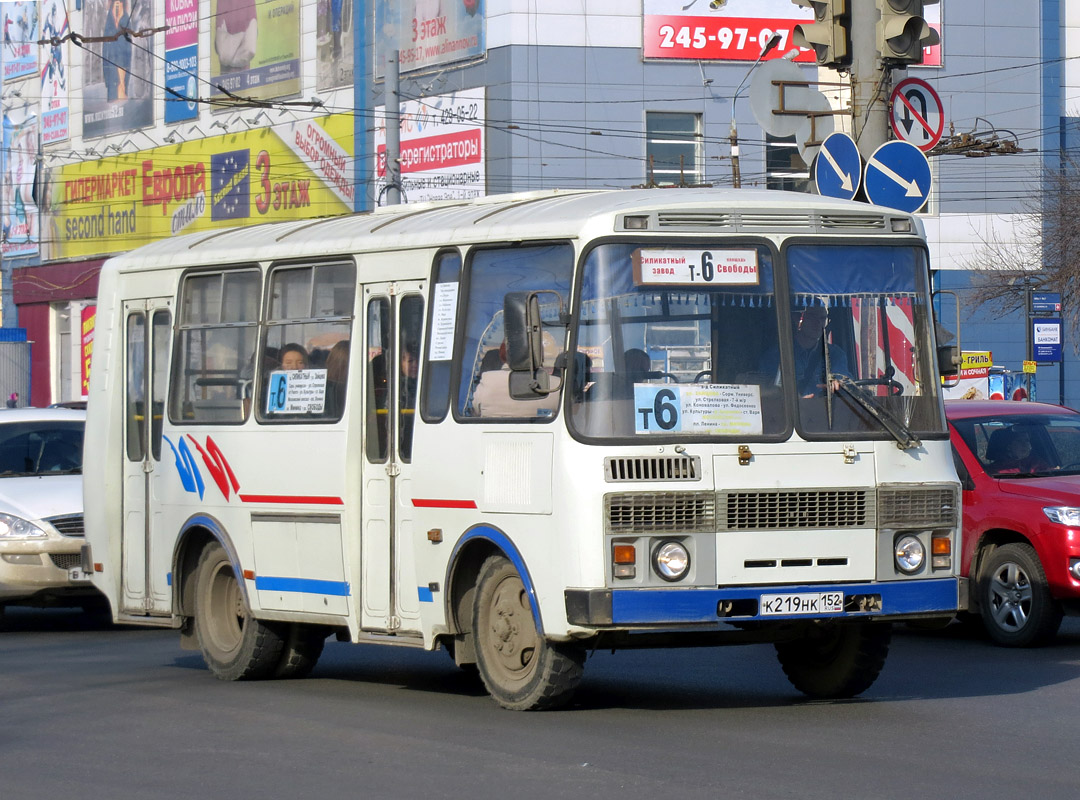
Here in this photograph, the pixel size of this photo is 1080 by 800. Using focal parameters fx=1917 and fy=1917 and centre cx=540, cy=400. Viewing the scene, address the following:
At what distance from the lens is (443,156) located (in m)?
48.5

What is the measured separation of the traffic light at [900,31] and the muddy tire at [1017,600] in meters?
3.61

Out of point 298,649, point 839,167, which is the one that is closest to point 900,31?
point 839,167

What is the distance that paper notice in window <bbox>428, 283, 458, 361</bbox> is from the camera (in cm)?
1004

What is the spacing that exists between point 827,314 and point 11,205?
211 ft

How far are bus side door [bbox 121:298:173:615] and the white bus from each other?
120cm

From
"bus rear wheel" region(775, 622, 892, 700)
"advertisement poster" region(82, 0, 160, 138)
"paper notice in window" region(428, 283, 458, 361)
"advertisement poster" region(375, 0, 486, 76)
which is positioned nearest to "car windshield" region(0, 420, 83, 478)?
"paper notice in window" region(428, 283, 458, 361)

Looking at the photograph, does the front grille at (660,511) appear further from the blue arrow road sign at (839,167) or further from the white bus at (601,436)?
the blue arrow road sign at (839,167)

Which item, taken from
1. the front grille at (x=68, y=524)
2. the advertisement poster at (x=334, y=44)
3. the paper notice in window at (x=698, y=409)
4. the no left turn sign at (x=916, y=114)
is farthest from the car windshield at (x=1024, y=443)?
the advertisement poster at (x=334, y=44)

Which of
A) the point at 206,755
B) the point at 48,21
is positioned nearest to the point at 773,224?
the point at 206,755

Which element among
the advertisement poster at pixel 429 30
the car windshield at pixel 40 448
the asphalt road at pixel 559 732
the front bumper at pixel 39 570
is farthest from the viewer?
the advertisement poster at pixel 429 30

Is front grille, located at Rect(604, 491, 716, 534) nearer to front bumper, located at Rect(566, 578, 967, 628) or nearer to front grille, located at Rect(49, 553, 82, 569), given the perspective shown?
front bumper, located at Rect(566, 578, 967, 628)

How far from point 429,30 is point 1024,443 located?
3653 centimetres

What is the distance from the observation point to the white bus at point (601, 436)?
9.09 metres

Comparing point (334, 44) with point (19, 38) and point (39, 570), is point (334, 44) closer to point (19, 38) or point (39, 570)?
point (19, 38)
